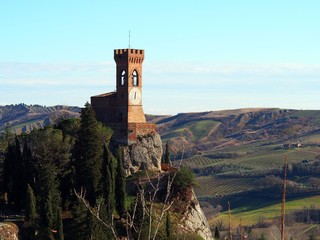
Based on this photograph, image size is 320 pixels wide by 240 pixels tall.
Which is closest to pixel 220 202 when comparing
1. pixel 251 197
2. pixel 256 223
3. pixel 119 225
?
pixel 251 197

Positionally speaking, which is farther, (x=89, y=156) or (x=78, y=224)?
(x=89, y=156)

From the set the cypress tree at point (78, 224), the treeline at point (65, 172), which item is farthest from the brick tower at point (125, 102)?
the cypress tree at point (78, 224)

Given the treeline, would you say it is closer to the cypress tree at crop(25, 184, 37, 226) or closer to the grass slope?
the cypress tree at crop(25, 184, 37, 226)

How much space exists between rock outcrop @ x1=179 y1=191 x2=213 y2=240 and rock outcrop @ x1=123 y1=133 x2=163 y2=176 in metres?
6.94

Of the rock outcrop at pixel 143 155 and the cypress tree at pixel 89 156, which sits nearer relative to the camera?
the cypress tree at pixel 89 156

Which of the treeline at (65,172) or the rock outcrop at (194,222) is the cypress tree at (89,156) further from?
the rock outcrop at (194,222)

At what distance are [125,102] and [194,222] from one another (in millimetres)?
17546

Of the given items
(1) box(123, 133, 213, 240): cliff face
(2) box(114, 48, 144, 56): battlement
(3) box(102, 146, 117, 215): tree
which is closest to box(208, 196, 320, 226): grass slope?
(1) box(123, 133, 213, 240): cliff face

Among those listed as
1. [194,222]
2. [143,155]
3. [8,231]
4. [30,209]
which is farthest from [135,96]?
[8,231]

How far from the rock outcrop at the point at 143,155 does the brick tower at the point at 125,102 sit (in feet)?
3.14

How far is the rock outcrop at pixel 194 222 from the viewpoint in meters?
74.1

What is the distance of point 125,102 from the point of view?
80938mm

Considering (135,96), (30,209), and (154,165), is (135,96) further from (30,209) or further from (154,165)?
(30,209)

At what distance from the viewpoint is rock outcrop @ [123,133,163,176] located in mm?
78250
